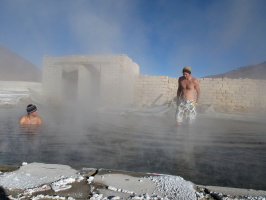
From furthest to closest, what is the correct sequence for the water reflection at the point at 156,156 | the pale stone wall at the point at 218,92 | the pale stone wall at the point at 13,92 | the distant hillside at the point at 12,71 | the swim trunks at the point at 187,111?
the distant hillside at the point at 12,71 → the pale stone wall at the point at 218,92 → the pale stone wall at the point at 13,92 → the swim trunks at the point at 187,111 → the water reflection at the point at 156,156

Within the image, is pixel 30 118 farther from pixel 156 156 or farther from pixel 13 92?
pixel 13 92

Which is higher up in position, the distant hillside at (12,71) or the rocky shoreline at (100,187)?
the distant hillside at (12,71)

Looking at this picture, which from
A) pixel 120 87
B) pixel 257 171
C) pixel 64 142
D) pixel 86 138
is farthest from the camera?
pixel 120 87

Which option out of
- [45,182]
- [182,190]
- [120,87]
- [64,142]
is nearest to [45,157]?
[64,142]

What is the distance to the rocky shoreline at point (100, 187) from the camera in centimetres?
134

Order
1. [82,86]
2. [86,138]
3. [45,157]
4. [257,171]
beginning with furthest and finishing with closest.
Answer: [82,86], [86,138], [45,157], [257,171]

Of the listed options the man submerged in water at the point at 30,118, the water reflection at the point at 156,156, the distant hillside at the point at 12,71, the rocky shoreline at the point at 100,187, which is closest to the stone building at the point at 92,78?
the man submerged in water at the point at 30,118

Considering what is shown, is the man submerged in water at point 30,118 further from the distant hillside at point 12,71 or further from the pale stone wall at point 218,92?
the distant hillside at point 12,71

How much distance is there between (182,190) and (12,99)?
482 inches

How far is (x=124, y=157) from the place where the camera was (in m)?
2.71

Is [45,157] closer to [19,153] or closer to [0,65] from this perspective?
[19,153]

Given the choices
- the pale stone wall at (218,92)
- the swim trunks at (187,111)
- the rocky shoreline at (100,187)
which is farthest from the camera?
the pale stone wall at (218,92)

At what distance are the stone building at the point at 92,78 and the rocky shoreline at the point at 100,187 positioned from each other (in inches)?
402

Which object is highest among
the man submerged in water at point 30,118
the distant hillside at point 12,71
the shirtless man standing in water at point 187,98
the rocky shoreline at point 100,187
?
the distant hillside at point 12,71
